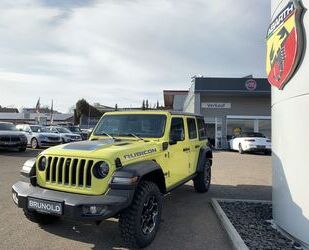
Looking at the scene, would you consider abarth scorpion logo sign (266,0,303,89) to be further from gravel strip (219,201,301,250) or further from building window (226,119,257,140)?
building window (226,119,257,140)

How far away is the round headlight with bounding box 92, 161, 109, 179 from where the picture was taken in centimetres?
501

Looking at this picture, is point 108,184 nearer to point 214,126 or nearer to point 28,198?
point 28,198

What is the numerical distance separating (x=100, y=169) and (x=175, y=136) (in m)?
2.25

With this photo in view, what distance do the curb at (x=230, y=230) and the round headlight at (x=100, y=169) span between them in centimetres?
214

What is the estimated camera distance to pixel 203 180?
904cm

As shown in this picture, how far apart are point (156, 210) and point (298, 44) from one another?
3288 mm

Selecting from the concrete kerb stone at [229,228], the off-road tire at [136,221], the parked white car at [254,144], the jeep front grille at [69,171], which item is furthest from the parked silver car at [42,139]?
the off-road tire at [136,221]

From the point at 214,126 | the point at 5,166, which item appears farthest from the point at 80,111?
the point at 5,166

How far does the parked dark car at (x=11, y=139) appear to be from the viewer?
62.0 ft

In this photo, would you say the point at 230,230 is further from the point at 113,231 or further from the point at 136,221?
the point at 113,231

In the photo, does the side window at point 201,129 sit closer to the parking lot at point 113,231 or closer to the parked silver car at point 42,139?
the parking lot at point 113,231

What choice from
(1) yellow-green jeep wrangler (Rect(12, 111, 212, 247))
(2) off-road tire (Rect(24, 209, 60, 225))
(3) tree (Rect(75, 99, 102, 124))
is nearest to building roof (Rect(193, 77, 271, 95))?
(1) yellow-green jeep wrangler (Rect(12, 111, 212, 247))

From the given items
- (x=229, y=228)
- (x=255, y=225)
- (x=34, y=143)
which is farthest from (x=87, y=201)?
(x=34, y=143)

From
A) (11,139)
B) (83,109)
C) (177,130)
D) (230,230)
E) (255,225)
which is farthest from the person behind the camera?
(83,109)
